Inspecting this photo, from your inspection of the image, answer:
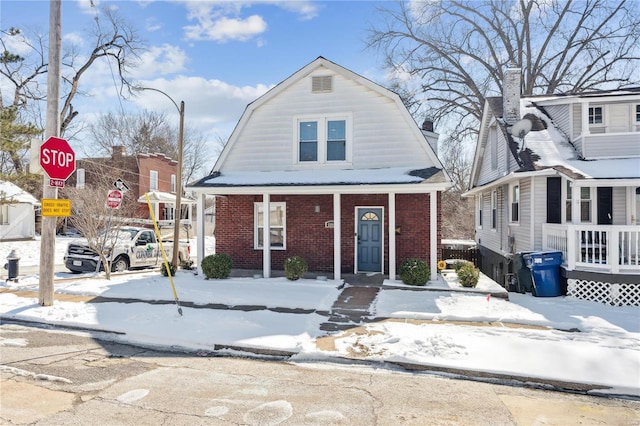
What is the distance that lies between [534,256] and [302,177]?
690cm

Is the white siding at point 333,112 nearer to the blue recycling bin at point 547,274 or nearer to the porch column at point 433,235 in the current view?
the porch column at point 433,235

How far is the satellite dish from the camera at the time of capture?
1388 centimetres

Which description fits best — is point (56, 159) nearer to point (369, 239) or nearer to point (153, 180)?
point (369, 239)

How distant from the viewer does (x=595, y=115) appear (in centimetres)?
1324

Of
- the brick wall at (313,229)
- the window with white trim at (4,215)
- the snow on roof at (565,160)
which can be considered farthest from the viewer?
the window with white trim at (4,215)

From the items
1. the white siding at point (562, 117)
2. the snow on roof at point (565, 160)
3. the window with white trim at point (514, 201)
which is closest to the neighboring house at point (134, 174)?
the window with white trim at point (514, 201)

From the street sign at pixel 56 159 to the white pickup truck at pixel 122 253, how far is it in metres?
4.43

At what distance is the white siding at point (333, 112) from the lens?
12.4 meters

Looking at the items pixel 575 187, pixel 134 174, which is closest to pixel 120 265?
pixel 575 187

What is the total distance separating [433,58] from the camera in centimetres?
3016

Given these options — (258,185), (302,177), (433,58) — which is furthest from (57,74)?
(433,58)

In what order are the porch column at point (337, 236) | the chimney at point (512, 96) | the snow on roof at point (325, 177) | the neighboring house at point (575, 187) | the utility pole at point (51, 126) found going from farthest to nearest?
the chimney at point (512, 96) → the porch column at point (337, 236) → the snow on roof at point (325, 177) → the neighboring house at point (575, 187) → the utility pole at point (51, 126)

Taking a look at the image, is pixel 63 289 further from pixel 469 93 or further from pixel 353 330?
pixel 469 93

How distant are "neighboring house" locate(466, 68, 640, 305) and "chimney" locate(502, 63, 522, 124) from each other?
36 mm
